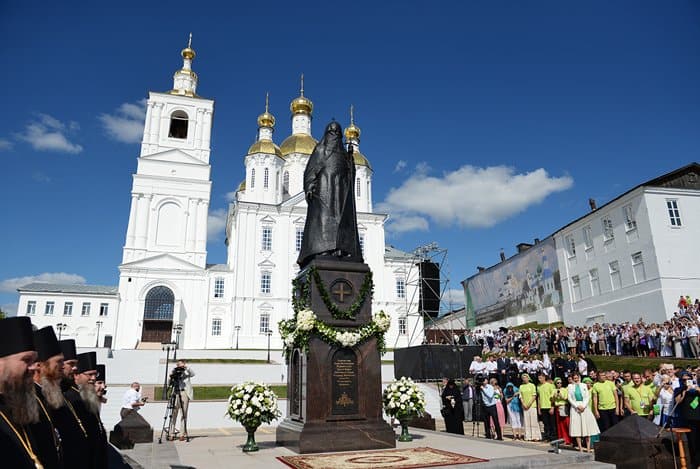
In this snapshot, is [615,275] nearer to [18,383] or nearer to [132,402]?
[132,402]

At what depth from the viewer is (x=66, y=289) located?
52312 mm

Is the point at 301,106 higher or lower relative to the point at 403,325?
higher

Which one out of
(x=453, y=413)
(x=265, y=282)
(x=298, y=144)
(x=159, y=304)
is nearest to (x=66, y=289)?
(x=159, y=304)

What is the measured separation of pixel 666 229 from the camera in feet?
88.8

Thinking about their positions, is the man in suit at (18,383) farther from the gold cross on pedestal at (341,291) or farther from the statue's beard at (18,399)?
the gold cross on pedestal at (341,291)

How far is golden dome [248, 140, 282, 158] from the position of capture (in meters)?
50.2

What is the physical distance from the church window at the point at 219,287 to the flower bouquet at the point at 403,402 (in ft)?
117

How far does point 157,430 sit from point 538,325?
3096 cm

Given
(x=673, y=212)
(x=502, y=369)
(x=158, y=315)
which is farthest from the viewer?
(x=158, y=315)

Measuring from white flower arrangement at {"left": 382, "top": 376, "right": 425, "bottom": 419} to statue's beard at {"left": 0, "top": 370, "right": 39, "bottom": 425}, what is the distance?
26.2ft

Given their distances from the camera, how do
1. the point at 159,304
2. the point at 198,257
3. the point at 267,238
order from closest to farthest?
the point at 159,304, the point at 198,257, the point at 267,238

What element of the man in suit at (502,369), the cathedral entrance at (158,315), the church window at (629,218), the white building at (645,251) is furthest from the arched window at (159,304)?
the church window at (629,218)

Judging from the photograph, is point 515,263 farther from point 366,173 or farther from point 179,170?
point 179,170

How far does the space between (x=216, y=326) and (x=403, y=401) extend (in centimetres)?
3552
